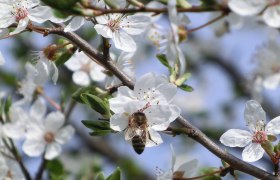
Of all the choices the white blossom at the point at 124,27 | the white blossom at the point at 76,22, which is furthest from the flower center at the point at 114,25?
the white blossom at the point at 76,22

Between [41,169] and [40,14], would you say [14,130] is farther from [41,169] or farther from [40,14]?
[40,14]

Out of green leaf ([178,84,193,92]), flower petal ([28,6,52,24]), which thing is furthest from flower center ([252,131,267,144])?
flower petal ([28,6,52,24])

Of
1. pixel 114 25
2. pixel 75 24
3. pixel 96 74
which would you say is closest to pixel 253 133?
pixel 114 25

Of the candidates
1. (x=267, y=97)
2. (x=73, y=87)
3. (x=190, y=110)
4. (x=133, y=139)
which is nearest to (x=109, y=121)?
(x=133, y=139)

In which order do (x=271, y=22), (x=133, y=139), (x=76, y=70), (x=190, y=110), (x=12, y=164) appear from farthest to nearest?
(x=190, y=110) < (x=76, y=70) < (x=12, y=164) < (x=133, y=139) < (x=271, y=22)

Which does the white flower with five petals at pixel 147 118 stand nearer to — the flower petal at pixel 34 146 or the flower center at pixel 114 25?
the flower center at pixel 114 25

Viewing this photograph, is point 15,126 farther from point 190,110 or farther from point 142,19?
point 190,110
